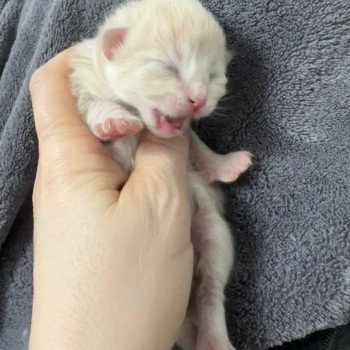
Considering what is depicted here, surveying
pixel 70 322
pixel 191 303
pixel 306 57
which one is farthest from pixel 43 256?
pixel 306 57

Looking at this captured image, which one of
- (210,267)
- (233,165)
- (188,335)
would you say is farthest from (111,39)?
(188,335)

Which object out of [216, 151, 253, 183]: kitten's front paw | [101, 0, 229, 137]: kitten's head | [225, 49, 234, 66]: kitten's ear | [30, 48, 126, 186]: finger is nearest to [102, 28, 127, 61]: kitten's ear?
[101, 0, 229, 137]: kitten's head

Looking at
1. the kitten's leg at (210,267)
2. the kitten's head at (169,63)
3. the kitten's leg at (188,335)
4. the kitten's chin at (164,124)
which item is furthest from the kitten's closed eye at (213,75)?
the kitten's leg at (188,335)

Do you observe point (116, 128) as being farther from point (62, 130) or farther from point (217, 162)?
point (217, 162)

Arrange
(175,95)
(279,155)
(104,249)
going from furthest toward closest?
(279,155)
(175,95)
(104,249)

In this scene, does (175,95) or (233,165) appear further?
(233,165)
